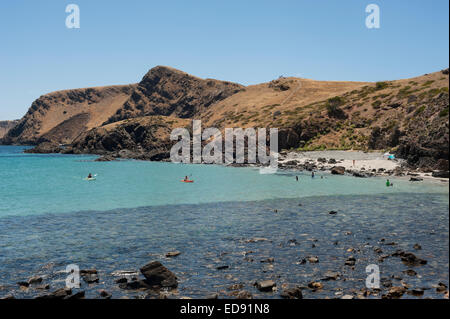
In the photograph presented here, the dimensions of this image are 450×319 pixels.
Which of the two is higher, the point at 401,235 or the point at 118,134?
the point at 118,134

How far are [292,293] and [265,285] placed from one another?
1457 millimetres

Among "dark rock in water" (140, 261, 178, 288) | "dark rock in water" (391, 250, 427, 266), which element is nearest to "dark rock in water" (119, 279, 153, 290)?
"dark rock in water" (140, 261, 178, 288)

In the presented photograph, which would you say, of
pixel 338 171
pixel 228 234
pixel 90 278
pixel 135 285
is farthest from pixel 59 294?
pixel 338 171

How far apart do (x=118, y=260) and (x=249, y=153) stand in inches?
3741

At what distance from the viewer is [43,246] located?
26.8 m

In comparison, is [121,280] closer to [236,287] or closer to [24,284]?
[24,284]

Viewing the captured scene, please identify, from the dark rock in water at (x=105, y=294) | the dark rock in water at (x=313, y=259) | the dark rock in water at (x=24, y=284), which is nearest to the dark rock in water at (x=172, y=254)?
the dark rock in water at (x=105, y=294)

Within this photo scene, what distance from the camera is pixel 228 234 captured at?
29.7 m

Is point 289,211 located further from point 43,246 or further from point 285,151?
point 285,151

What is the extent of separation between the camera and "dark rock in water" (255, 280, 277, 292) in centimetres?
1831

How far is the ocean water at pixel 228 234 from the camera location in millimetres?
20109

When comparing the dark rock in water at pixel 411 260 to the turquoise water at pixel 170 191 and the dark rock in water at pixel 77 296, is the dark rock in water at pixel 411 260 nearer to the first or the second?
the dark rock in water at pixel 77 296
